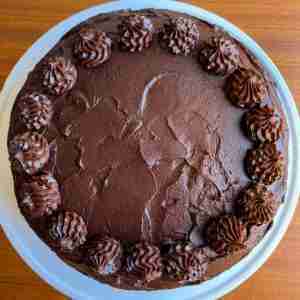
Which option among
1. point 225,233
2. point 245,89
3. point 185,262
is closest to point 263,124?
point 245,89

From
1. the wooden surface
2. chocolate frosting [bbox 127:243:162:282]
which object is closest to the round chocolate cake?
chocolate frosting [bbox 127:243:162:282]

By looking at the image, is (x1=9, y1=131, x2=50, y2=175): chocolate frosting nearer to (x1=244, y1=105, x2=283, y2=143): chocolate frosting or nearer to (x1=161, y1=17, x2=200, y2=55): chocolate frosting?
(x1=161, y1=17, x2=200, y2=55): chocolate frosting

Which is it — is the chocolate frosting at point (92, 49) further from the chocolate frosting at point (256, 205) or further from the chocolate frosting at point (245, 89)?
the chocolate frosting at point (256, 205)

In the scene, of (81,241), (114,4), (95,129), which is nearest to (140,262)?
(81,241)

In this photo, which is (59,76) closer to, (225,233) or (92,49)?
(92,49)

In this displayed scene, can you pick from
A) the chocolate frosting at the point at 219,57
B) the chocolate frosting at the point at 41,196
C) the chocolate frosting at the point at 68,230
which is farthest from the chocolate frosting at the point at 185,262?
the chocolate frosting at the point at 219,57
